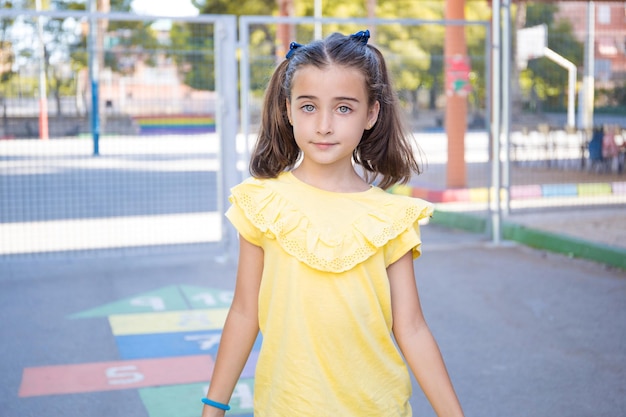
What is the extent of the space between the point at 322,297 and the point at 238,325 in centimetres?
27

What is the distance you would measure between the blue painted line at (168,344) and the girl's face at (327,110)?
3.55 meters

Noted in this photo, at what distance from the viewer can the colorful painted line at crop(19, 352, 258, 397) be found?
4.85 metres

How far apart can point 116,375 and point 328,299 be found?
319cm

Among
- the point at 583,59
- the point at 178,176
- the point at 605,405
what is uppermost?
the point at 583,59

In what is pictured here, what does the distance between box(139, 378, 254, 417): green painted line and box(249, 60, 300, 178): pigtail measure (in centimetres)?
224

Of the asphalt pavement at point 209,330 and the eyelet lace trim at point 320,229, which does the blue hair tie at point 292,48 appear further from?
the asphalt pavement at point 209,330

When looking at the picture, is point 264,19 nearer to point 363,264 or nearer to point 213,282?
point 213,282

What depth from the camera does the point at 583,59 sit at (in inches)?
418

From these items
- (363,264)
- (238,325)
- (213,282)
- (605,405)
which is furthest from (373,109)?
(213,282)

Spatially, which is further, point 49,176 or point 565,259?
point 49,176

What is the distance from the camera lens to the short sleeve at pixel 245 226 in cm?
230

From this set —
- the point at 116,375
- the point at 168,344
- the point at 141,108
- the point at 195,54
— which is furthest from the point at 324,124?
the point at 195,54

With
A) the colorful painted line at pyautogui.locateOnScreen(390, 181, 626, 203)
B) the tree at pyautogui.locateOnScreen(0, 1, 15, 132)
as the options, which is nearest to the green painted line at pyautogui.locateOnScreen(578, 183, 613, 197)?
the colorful painted line at pyautogui.locateOnScreen(390, 181, 626, 203)

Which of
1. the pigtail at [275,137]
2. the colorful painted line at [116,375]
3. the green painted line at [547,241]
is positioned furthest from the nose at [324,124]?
the green painted line at [547,241]
